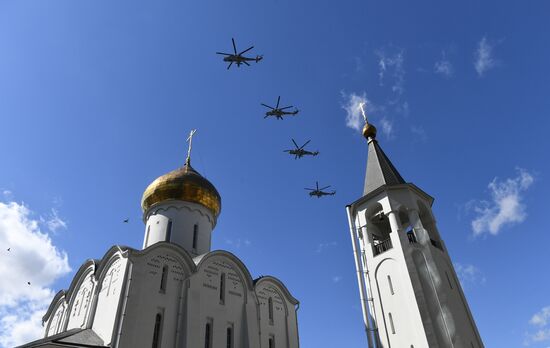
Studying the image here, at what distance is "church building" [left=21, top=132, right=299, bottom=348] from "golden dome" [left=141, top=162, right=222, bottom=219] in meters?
0.04

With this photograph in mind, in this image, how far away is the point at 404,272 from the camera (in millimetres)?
11617

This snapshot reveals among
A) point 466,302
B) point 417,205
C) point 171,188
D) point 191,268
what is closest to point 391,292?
point 466,302

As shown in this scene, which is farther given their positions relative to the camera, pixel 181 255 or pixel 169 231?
pixel 169 231

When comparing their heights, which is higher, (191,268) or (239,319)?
(191,268)

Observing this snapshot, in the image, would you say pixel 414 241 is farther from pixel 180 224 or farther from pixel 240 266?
pixel 180 224

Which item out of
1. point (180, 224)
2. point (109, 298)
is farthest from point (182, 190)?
point (109, 298)

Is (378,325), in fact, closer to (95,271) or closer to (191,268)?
(191,268)

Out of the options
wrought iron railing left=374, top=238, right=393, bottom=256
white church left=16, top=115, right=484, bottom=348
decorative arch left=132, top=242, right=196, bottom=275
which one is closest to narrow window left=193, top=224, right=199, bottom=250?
white church left=16, top=115, right=484, bottom=348

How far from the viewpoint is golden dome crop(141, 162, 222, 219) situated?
1530cm

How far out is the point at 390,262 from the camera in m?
12.3

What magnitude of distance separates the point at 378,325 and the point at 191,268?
238 inches

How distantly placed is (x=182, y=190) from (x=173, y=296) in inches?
190

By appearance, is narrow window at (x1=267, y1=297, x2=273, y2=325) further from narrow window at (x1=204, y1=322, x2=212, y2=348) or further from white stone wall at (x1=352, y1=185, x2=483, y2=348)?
white stone wall at (x1=352, y1=185, x2=483, y2=348)

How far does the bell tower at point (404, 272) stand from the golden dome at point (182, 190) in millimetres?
5599
